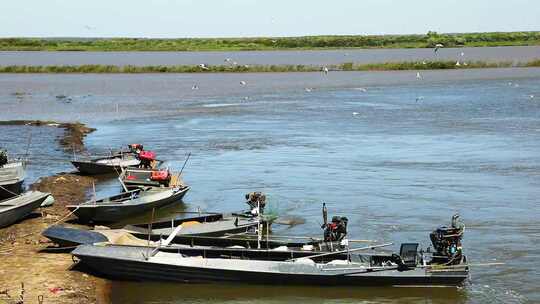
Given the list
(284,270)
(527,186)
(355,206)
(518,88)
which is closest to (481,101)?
(518,88)

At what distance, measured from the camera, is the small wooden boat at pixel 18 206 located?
22930 mm

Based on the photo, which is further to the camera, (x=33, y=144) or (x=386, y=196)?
(x=33, y=144)

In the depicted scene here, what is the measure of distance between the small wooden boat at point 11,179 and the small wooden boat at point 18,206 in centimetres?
248

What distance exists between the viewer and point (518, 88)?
7150 centimetres

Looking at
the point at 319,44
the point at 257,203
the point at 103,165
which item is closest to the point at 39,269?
the point at 257,203

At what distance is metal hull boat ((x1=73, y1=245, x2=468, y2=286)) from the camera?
731 inches

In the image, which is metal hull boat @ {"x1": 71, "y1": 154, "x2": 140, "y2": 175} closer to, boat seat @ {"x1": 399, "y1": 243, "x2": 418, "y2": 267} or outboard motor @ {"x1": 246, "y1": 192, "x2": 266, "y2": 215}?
outboard motor @ {"x1": 246, "y1": 192, "x2": 266, "y2": 215}

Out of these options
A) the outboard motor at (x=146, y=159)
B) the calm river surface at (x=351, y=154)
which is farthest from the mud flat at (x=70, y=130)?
the outboard motor at (x=146, y=159)

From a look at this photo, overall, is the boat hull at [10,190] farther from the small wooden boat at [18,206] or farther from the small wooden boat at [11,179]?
the small wooden boat at [18,206]

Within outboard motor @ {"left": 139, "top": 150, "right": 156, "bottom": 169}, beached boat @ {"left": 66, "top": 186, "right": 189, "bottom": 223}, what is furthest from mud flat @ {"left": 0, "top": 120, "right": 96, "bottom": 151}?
beached boat @ {"left": 66, "top": 186, "right": 189, "bottom": 223}

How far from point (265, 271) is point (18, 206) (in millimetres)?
8904

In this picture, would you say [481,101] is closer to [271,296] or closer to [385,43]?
[271,296]

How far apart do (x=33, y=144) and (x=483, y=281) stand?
94.4 feet

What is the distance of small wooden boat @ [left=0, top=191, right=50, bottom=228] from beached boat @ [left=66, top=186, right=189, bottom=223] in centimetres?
102
